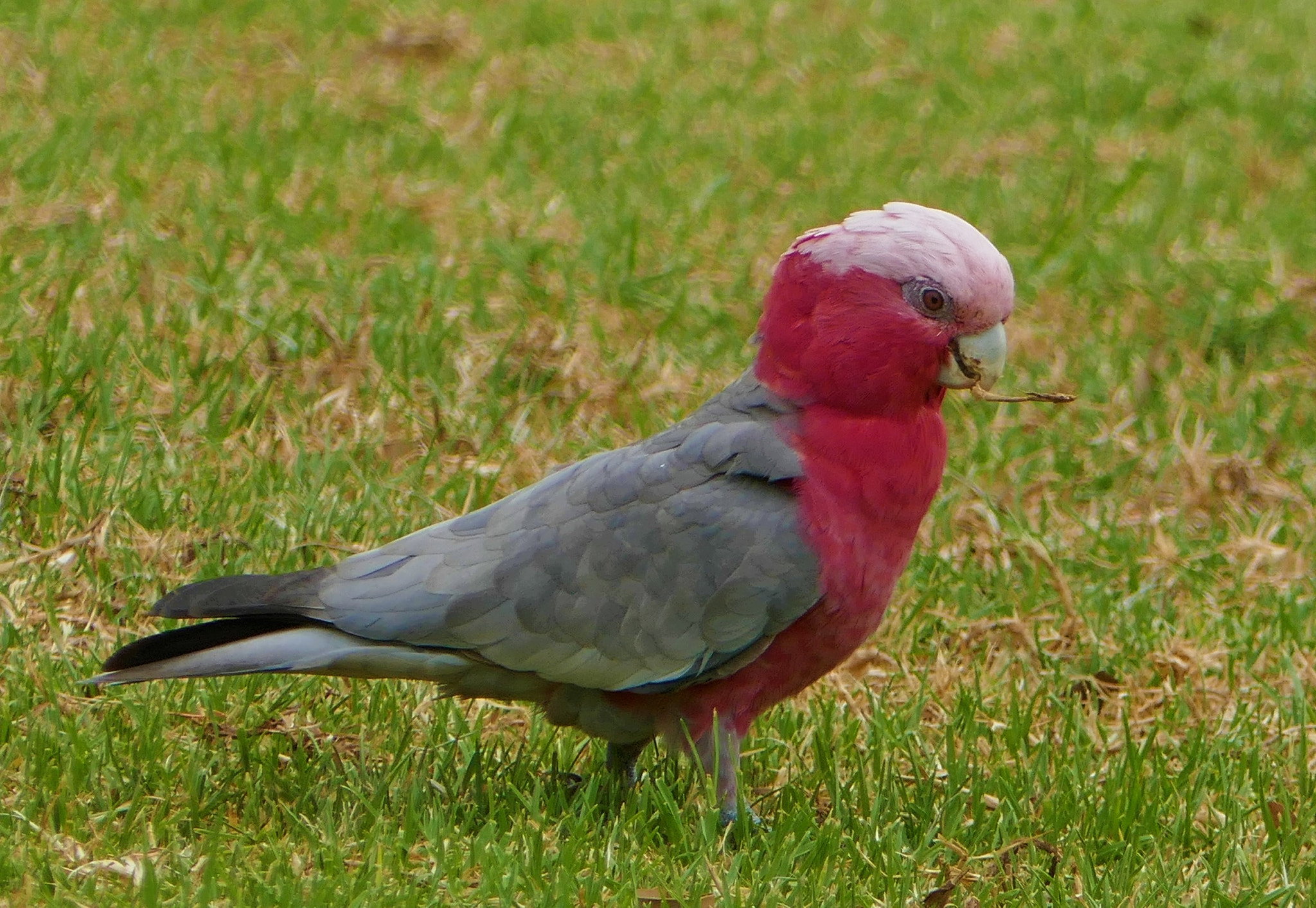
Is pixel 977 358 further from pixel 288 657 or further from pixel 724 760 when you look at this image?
pixel 288 657

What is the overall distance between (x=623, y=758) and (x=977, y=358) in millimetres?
1075

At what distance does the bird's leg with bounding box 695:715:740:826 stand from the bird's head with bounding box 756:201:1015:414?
65cm

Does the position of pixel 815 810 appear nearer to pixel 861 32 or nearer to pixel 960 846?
pixel 960 846

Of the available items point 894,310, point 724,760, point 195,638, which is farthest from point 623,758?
point 894,310

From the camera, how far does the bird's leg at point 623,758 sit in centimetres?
329

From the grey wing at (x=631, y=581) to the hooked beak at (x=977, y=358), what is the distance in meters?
0.35

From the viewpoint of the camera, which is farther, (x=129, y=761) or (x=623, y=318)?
(x=623, y=318)

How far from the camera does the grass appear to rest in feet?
A: 9.86

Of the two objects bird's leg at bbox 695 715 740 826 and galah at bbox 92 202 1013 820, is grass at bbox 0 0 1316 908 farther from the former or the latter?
galah at bbox 92 202 1013 820

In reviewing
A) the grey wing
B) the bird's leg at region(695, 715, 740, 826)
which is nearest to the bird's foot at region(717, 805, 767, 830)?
the bird's leg at region(695, 715, 740, 826)

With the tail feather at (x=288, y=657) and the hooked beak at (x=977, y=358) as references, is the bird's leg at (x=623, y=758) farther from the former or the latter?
the hooked beak at (x=977, y=358)

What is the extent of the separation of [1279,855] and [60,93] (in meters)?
5.08

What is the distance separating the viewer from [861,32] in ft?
27.1

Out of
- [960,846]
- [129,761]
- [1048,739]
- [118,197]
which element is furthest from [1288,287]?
[129,761]
